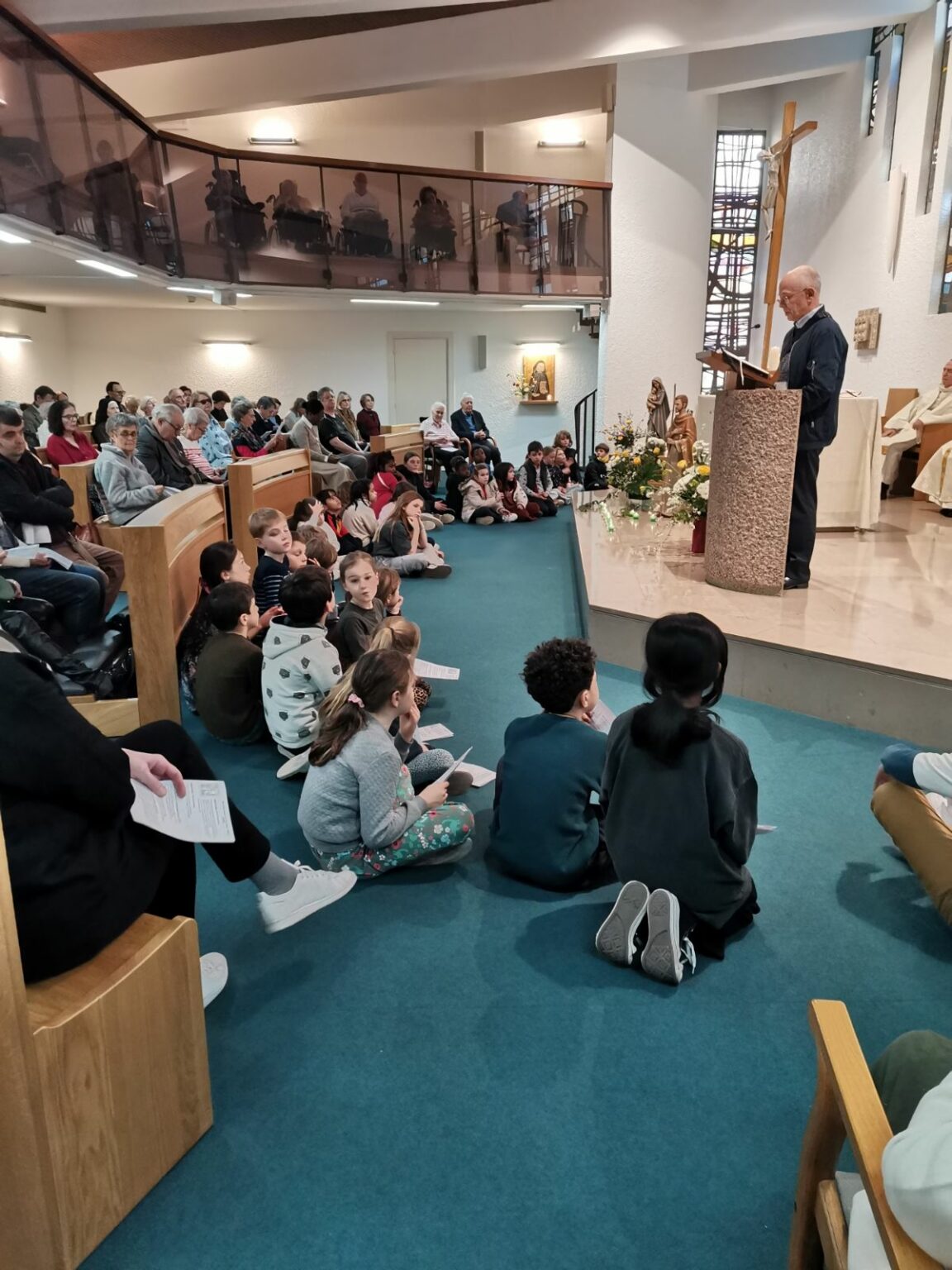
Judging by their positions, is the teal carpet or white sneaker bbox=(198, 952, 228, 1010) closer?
the teal carpet

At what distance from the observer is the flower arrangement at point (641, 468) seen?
8.22 m

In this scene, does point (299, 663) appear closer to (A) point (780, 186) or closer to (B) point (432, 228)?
(A) point (780, 186)

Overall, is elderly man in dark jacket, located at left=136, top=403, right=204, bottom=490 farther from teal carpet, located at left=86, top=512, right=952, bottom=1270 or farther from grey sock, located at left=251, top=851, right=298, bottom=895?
grey sock, located at left=251, top=851, right=298, bottom=895

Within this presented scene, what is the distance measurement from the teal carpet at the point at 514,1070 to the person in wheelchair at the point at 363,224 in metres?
9.27

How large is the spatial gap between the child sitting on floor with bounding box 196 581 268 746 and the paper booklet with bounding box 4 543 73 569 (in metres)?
1.03

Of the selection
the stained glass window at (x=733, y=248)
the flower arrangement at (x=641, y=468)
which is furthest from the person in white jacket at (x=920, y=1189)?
the stained glass window at (x=733, y=248)

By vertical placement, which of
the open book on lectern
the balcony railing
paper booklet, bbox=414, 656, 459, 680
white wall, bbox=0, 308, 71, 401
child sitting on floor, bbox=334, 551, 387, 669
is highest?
the balcony railing

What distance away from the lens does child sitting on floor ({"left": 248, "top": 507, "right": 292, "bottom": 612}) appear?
456 cm

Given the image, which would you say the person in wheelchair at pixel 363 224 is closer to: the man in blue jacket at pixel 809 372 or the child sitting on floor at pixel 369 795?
the man in blue jacket at pixel 809 372

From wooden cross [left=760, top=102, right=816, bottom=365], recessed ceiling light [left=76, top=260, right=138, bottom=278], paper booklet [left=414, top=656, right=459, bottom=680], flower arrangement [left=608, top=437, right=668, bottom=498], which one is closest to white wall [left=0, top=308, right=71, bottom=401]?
recessed ceiling light [left=76, top=260, right=138, bottom=278]

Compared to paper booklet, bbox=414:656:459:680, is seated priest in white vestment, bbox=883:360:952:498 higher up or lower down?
higher up

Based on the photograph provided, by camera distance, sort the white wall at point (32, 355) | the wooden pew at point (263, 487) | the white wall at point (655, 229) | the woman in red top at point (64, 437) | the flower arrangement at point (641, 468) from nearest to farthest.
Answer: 1. the wooden pew at point (263, 487)
2. the woman in red top at point (64, 437)
3. the flower arrangement at point (641, 468)
4. the white wall at point (655, 229)
5. the white wall at point (32, 355)

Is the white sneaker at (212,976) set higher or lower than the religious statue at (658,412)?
lower

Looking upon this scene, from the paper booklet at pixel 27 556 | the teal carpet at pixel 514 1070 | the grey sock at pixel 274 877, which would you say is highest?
the paper booklet at pixel 27 556
